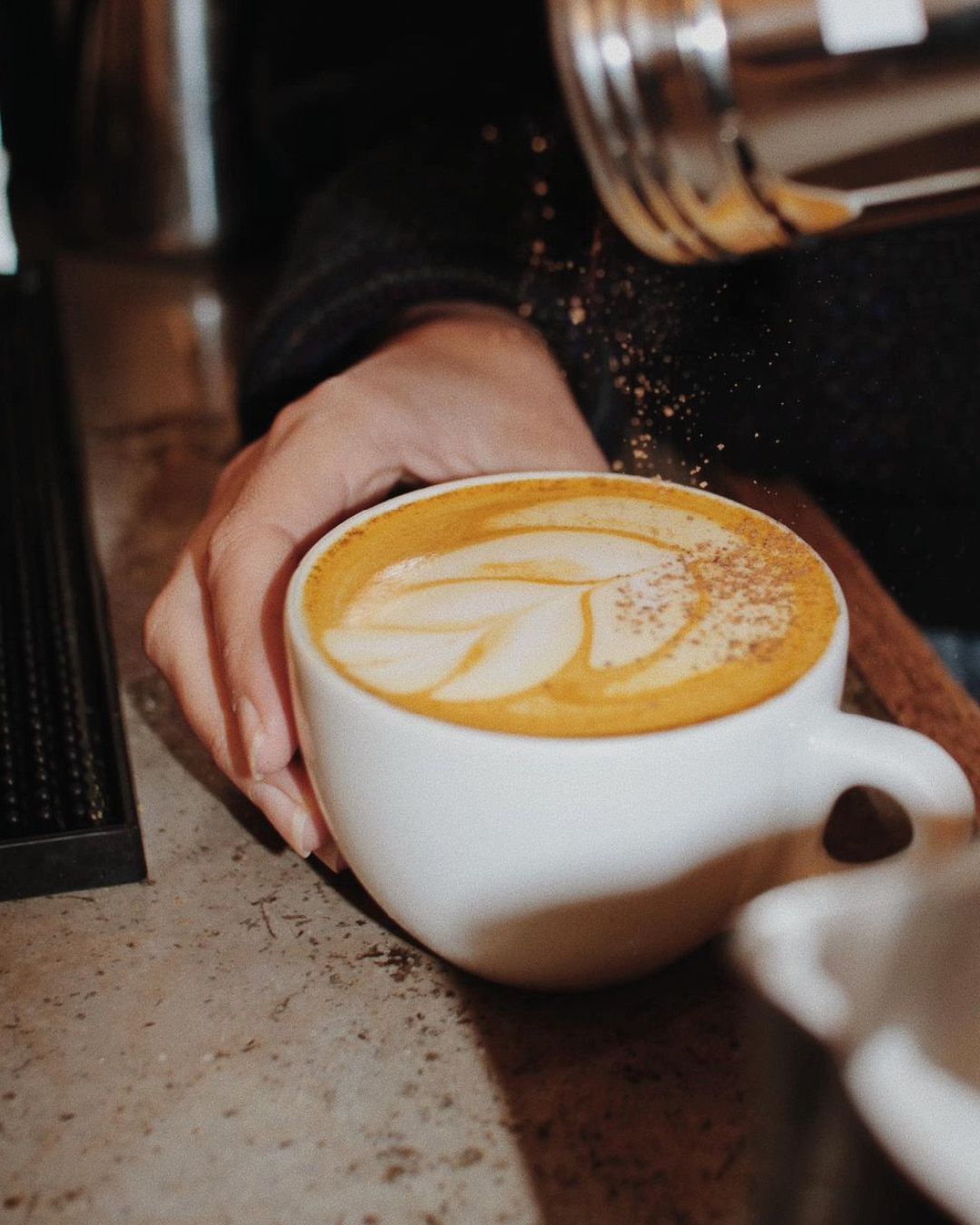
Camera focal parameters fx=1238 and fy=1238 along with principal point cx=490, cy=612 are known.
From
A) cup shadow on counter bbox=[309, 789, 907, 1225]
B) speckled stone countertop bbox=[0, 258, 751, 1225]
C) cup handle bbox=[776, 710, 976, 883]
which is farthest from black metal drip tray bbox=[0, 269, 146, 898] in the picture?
cup handle bbox=[776, 710, 976, 883]

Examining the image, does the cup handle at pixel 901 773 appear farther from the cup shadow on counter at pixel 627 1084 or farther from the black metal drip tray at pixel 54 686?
the black metal drip tray at pixel 54 686

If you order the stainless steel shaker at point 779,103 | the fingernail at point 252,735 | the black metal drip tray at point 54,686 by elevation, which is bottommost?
the black metal drip tray at point 54,686

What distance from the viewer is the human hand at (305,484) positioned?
1.77ft

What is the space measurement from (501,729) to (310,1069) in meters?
0.16

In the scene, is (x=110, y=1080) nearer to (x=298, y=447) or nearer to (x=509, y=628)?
(x=509, y=628)

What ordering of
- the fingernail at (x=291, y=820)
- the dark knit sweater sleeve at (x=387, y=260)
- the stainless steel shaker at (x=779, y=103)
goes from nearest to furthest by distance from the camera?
the stainless steel shaker at (x=779, y=103), the fingernail at (x=291, y=820), the dark knit sweater sleeve at (x=387, y=260)

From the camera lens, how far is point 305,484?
640mm

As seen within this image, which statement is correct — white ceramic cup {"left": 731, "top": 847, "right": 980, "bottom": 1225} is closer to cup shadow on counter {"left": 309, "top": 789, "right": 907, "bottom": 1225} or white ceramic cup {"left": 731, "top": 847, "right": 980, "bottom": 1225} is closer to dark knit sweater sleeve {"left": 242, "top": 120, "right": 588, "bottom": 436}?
cup shadow on counter {"left": 309, "top": 789, "right": 907, "bottom": 1225}

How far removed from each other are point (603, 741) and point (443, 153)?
30.8 inches

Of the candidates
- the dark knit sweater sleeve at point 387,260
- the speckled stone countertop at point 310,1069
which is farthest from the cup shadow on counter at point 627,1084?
the dark knit sweater sleeve at point 387,260

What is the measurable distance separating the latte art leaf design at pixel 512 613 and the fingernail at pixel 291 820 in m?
0.09

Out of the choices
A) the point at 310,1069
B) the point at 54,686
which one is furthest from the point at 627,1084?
the point at 54,686

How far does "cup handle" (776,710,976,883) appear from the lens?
414 mm

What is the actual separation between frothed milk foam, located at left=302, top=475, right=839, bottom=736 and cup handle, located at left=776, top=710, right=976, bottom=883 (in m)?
0.03
